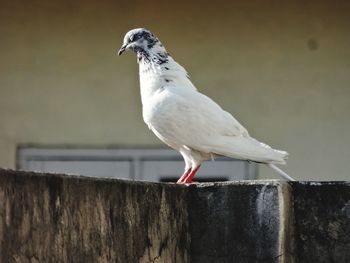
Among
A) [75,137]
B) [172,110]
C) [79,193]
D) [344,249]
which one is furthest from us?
[75,137]

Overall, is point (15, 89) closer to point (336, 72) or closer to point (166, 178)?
point (166, 178)

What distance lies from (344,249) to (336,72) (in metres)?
3.04

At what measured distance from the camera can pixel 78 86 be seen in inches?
281

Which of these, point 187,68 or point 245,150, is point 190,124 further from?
point 187,68

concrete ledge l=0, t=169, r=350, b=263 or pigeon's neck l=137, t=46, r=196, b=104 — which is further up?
pigeon's neck l=137, t=46, r=196, b=104

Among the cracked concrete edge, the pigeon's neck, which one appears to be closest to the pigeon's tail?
the pigeon's neck

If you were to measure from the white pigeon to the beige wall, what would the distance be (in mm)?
1220

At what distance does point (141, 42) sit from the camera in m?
6.07

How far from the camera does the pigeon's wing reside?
5.66 meters

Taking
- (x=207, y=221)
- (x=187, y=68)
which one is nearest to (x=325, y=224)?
(x=207, y=221)

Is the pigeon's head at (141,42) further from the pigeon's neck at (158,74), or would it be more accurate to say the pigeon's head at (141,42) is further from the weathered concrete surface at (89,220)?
the weathered concrete surface at (89,220)

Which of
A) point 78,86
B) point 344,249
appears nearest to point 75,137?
point 78,86

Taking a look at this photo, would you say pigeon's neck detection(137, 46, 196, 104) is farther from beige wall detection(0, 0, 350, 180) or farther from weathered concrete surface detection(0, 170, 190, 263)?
weathered concrete surface detection(0, 170, 190, 263)

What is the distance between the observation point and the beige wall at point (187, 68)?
7102mm
